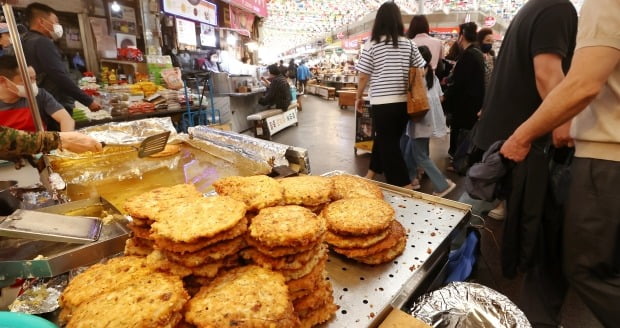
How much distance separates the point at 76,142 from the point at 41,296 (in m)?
1.06

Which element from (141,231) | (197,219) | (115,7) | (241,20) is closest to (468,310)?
(197,219)

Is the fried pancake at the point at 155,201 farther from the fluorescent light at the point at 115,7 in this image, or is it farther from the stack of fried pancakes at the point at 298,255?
the fluorescent light at the point at 115,7

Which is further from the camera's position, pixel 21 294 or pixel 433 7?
pixel 433 7

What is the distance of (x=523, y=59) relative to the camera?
6.35 ft

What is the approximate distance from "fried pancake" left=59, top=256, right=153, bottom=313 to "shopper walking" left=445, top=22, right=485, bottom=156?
4.51 meters

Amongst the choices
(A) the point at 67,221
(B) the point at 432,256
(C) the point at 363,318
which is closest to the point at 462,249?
(B) the point at 432,256

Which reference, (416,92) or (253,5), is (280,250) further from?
(253,5)

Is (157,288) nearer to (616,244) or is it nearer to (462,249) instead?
(462,249)

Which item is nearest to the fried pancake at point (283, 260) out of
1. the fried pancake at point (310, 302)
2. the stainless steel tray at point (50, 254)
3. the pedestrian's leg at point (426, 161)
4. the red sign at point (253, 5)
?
the fried pancake at point (310, 302)

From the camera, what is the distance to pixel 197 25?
9148 mm

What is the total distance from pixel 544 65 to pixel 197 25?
939 cm

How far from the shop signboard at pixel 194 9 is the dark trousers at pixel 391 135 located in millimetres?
5713

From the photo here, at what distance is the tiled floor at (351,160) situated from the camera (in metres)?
2.38

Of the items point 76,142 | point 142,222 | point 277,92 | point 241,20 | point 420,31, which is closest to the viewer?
point 142,222
